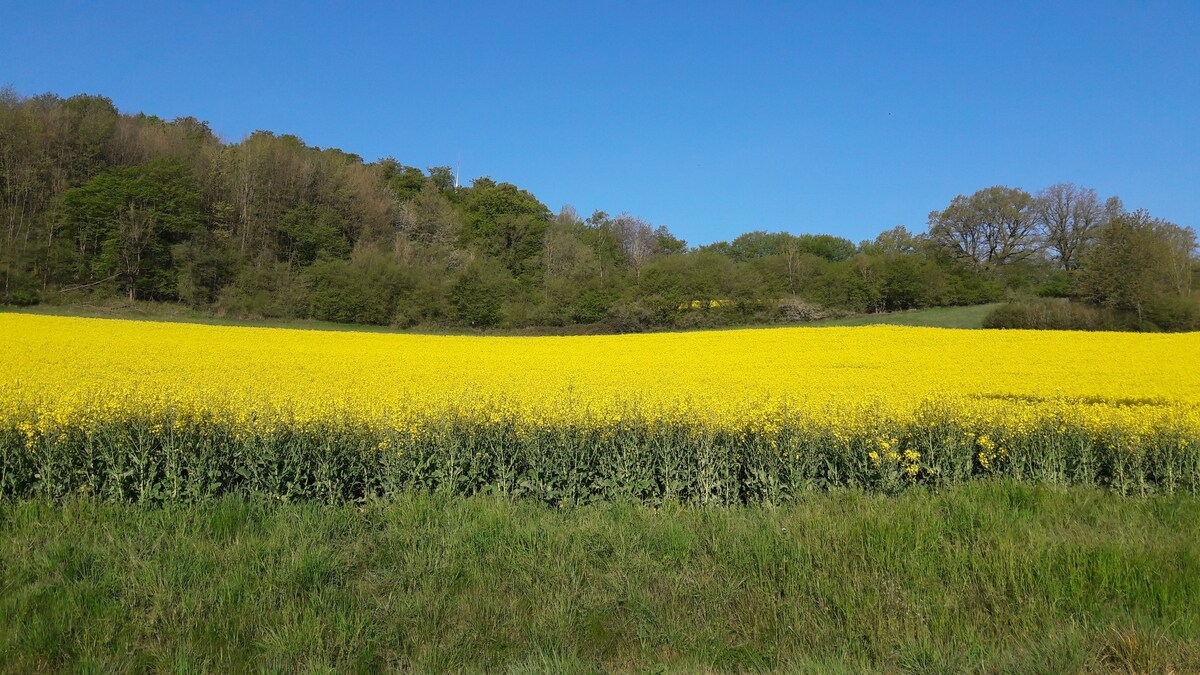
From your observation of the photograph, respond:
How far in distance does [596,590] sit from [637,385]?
34.1 feet

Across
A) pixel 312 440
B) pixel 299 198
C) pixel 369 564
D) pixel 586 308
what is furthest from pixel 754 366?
pixel 299 198

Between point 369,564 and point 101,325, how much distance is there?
26638 mm

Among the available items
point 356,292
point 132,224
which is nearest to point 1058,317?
point 356,292

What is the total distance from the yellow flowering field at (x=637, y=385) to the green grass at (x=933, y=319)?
13025mm

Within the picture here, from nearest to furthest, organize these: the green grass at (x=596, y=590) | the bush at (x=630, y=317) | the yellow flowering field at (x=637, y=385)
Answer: the green grass at (x=596, y=590)
the yellow flowering field at (x=637, y=385)
the bush at (x=630, y=317)

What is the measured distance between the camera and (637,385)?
14.5m

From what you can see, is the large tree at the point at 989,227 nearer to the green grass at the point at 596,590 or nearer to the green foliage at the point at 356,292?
the green foliage at the point at 356,292

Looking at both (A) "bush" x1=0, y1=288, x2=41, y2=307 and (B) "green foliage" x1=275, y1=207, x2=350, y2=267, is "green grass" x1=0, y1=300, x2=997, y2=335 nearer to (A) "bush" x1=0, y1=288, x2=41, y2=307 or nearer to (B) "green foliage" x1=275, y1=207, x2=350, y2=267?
(A) "bush" x1=0, y1=288, x2=41, y2=307

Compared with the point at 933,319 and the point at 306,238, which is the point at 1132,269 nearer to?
the point at 933,319

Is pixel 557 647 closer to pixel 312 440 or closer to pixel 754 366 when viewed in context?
pixel 312 440

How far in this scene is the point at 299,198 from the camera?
5850 cm

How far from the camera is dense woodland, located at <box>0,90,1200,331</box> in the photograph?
36094 millimetres

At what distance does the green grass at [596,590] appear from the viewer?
3.38 meters

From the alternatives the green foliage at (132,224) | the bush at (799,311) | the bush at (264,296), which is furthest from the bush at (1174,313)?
the green foliage at (132,224)
